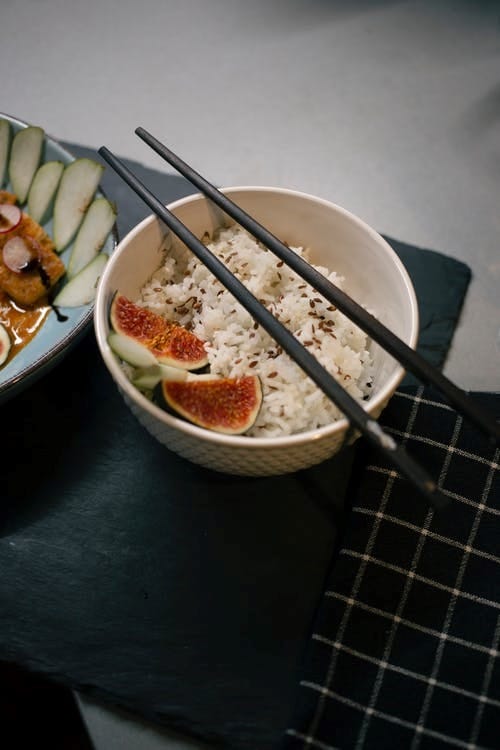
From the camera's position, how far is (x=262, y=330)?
4.48 ft

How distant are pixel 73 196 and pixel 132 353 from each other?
0.73m

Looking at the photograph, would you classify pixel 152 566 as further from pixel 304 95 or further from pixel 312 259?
pixel 304 95

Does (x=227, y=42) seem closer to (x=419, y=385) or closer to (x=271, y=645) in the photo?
(x=419, y=385)

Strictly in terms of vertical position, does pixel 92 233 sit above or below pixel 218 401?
above

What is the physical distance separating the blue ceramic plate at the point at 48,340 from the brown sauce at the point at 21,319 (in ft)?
0.06

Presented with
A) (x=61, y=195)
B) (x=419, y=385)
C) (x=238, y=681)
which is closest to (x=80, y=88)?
(x=61, y=195)

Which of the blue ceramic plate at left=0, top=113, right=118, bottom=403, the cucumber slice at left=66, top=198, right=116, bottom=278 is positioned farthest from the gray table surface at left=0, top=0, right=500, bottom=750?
the cucumber slice at left=66, top=198, right=116, bottom=278

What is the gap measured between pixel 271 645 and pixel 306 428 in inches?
15.9

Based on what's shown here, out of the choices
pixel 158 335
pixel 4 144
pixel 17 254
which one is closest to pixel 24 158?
pixel 4 144

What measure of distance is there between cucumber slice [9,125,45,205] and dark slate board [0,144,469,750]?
60cm

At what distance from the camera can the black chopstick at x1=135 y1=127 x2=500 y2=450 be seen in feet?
3.58

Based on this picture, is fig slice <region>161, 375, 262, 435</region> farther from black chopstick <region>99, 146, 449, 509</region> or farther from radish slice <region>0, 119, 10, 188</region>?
radish slice <region>0, 119, 10, 188</region>

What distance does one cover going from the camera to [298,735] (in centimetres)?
119

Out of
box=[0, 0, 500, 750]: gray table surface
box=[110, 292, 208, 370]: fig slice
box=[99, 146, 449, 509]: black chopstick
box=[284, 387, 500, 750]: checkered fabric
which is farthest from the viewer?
box=[0, 0, 500, 750]: gray table surface
